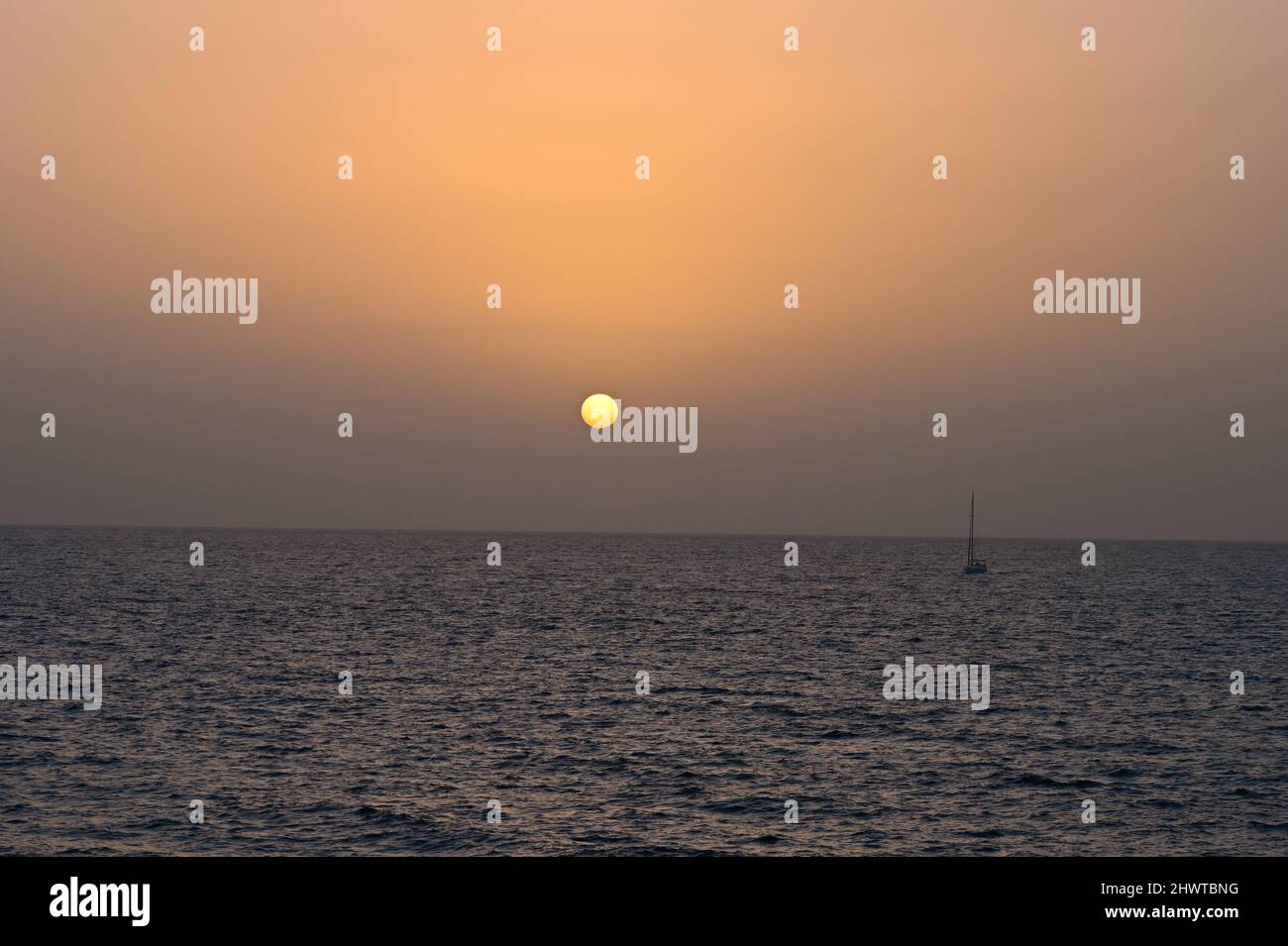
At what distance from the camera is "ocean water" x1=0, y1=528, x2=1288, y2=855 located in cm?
3741

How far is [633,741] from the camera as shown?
170 feet

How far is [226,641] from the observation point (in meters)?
87.6

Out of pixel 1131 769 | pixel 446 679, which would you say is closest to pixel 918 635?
pixel 446 679

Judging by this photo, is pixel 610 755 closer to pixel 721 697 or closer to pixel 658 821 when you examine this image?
pixel 658 821

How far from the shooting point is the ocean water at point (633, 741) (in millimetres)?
37406

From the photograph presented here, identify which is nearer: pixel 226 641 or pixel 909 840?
pixel 909 840

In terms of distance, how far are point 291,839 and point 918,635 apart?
74.4 meters
